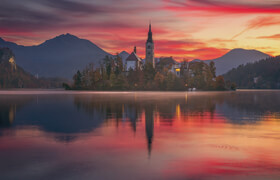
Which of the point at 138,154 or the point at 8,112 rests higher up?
the point at 8,112

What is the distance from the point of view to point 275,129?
25.5m

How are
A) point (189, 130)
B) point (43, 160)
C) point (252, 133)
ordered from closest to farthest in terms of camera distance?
point (43, 160), point (252, 133), point (189, 130)

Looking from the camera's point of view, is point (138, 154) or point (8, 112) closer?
point (138, 154)

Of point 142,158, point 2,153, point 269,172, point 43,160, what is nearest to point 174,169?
point 142,158

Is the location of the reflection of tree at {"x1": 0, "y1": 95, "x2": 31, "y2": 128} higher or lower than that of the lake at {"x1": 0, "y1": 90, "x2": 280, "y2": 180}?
higher

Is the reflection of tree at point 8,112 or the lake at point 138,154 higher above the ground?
the reflection of tree at point 8,112

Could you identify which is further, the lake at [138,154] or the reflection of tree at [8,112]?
the reflection of tree at [8,112]

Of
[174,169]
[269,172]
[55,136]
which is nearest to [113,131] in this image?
[55,136]

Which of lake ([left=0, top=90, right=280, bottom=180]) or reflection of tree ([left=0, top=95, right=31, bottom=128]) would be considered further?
reflection of tree ([left=0, top=95, right=31, bottom=128])

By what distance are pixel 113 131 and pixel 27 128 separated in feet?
23.6

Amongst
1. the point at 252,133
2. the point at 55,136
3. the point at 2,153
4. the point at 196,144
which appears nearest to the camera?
the point at 2,153

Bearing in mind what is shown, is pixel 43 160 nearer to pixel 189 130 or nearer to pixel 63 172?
pixel 63 172

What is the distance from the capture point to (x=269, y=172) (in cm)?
1249

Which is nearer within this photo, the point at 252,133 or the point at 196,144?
the point at 196,144
